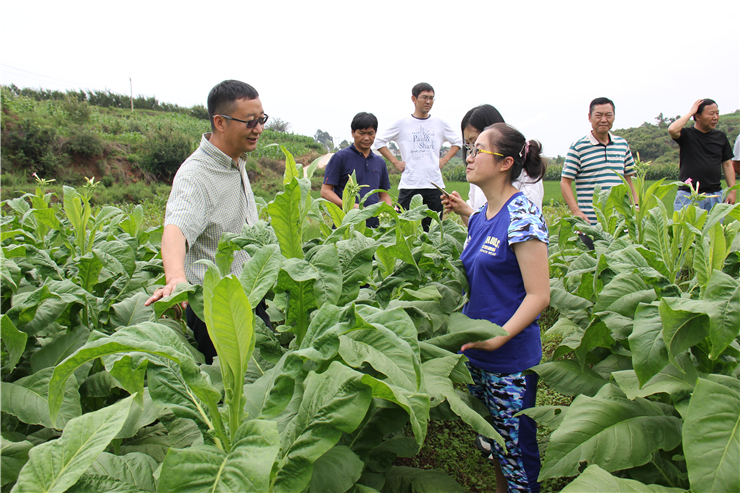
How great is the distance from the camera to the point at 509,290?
2096 millimetres

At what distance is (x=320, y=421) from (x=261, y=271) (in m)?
0.51

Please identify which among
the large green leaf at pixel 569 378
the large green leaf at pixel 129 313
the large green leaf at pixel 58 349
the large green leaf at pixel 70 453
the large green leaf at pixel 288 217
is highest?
the large green leaf at pixel 288 217

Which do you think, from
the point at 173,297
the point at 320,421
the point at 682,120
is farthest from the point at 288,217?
the point at 682,120

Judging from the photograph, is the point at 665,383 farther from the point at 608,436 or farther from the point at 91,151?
the point at 91,151

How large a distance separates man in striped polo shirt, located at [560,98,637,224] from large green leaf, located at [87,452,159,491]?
14.1 feet

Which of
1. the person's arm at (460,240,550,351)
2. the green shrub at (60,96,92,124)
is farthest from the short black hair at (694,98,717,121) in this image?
the green shrub at (60,96,92,124)

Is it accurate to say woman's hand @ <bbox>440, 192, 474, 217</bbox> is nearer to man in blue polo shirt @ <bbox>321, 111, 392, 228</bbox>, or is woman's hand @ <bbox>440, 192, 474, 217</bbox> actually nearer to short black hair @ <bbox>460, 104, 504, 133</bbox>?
short black hair @ <bbox>460, 104, 504, 133</bbox>

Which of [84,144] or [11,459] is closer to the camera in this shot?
[11,459]

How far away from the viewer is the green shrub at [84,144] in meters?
25.6

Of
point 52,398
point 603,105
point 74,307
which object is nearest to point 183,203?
point 74,307

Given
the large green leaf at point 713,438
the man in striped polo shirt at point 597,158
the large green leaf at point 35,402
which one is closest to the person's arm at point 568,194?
the man in striped polo shirt at point 597,158

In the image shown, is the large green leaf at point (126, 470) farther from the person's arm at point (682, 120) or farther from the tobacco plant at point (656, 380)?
the person's arm at point (682, 120)

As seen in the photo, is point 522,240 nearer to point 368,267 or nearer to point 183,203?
point 368,267

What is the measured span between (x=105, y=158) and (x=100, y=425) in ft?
103
